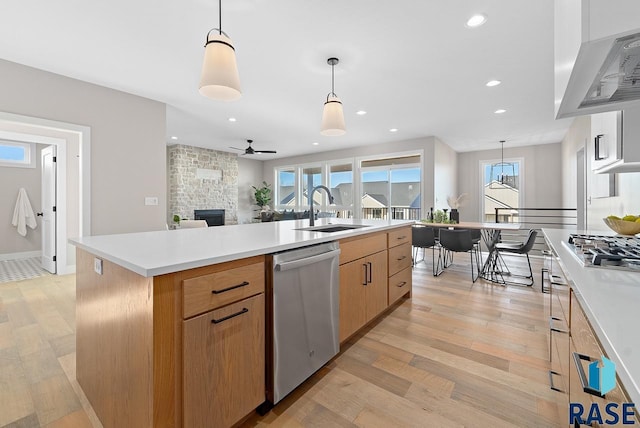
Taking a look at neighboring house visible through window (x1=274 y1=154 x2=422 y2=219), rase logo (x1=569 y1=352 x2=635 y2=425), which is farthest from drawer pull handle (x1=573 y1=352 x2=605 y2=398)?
neighboring house visible through window (x1=274 y1=154 x2=422 y2=219)

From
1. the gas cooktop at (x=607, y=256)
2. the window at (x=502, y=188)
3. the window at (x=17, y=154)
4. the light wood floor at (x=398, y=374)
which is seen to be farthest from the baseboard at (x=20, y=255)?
the window at (x=502, y=188)

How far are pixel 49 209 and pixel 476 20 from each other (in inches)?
252

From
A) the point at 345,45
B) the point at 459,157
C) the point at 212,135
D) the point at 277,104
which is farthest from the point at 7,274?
the point at 459,157

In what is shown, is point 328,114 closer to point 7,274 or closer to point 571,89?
point 571,89

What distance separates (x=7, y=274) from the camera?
14.1 feet

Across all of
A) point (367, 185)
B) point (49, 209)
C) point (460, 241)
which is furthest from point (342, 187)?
point (49, 209)

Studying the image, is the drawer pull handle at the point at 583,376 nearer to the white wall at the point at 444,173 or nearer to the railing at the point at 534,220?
the white wall at the point at 444,173

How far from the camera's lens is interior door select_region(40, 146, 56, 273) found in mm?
4414

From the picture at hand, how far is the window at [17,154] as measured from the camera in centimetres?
551

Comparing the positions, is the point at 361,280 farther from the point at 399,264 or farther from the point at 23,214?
the point at 23,214

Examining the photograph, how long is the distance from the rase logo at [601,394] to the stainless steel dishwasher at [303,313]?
3.70ft

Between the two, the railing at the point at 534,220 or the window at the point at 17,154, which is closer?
the window at the point at 17,154

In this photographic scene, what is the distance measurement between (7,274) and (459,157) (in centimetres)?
1029

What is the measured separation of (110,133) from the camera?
12.8 feet
